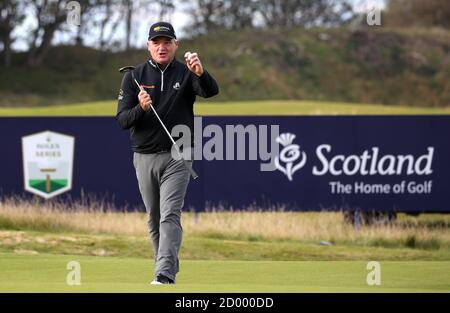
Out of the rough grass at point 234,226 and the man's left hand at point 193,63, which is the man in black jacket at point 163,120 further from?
the rough grass at point 234,226

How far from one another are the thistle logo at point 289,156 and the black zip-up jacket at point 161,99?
8789 millimetres

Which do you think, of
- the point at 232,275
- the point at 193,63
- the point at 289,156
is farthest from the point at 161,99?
the point at 289,156

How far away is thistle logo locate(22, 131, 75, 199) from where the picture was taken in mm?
18375

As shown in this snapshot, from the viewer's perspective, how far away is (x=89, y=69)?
54.1 meters

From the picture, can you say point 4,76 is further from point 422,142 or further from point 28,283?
point 28,283

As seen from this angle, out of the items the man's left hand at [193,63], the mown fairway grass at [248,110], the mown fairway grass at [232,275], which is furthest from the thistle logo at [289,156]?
the mown fairway grass at [248,110]

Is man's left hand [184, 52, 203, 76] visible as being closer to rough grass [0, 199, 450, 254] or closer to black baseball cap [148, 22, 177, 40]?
black baseball cap [148, 22, 177, 40]

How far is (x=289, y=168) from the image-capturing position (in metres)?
18.6

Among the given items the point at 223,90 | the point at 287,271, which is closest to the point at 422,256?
the point at 287,271

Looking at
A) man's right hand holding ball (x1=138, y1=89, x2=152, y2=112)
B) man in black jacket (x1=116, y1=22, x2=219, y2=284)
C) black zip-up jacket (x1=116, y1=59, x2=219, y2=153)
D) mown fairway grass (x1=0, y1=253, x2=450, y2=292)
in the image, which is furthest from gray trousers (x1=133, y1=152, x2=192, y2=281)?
man's right hand holding ball (x1=138, y1=89, x2=152, y2=112)

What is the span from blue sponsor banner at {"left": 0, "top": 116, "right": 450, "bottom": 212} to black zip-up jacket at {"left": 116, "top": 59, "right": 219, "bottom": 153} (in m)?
8.53

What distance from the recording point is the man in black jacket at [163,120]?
9586mm

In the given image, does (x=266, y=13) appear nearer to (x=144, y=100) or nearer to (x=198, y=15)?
(x=198, y=15)
